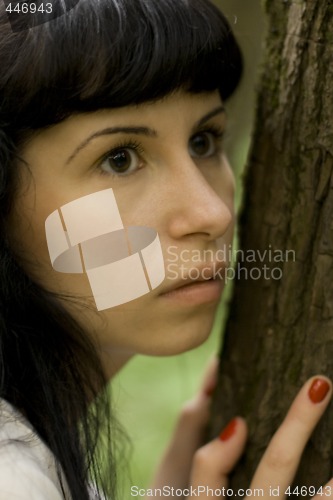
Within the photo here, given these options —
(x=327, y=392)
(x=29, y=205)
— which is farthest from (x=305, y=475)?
(x=29, y=205)

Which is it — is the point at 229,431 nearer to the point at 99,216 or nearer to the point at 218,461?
the point at 218,461

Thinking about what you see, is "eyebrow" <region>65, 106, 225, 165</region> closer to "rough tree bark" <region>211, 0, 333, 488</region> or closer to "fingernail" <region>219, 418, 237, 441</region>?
"rough tree bark" <region>211, 0, 333, 488</region>

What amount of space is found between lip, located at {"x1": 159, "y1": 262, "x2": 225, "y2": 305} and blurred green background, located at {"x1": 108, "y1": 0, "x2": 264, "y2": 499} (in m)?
0.25

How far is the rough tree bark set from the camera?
1318 mm

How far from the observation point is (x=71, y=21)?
1.23 meters

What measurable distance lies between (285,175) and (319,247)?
0.17m

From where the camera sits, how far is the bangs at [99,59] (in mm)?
1229

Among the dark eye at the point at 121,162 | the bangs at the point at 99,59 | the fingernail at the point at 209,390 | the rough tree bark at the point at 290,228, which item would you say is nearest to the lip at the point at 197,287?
the rough tree bark at the point at 290,228

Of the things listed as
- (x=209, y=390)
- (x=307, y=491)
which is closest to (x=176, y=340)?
(x=307, y=491)

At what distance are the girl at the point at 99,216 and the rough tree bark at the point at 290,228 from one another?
7 cm

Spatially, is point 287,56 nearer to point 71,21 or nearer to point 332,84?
point 332,84

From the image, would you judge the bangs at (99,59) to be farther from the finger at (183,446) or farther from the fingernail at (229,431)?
the finger at (183,446)

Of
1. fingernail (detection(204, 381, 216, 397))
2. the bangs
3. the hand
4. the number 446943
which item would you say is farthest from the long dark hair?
fingernail (detection(204, 381, 216, 397))

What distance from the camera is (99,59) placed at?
124cm
